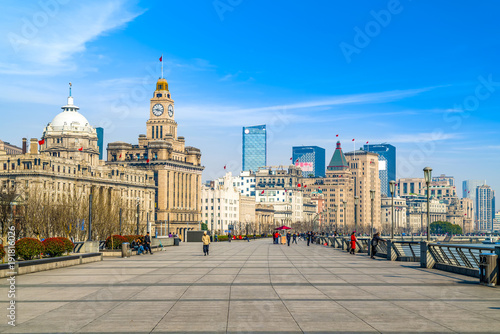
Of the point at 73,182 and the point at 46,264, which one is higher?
the point at 73,182

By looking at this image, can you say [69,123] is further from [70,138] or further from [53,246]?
[53,246]

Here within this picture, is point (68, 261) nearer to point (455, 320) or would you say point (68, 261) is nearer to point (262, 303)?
point (262, 303)

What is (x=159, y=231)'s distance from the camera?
193125 millimetres

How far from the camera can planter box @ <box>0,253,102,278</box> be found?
85.0 ft

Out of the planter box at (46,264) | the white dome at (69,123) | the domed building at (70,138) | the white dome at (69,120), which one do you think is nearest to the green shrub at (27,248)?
the planter box at (46,264)

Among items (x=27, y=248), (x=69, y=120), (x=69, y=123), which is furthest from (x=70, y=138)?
(x=27, y=248)

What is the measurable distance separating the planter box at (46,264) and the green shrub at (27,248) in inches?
32.6

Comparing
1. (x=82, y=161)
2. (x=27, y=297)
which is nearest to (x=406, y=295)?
(x=27, y=297)

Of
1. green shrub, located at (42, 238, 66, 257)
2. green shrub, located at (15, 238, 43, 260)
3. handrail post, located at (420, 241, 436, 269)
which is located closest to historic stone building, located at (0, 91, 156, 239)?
green shrub, located at (42, 238, 66, 257)

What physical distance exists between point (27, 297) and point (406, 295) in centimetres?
1200

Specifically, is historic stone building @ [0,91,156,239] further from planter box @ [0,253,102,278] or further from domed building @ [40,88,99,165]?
planter box @ [0,253,102,278]

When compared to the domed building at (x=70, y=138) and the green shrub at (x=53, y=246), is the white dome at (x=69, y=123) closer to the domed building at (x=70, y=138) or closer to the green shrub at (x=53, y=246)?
the domed building at (x=70, y=138)

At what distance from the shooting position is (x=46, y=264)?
99.1 feet

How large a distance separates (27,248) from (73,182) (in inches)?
4467
